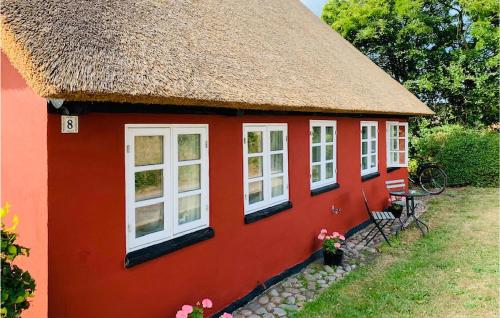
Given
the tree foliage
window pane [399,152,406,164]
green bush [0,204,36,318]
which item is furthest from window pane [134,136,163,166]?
the tree foliage

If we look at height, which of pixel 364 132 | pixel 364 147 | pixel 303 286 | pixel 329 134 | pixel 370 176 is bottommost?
pixel 303 286

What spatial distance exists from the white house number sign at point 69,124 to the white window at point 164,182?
52 centimetres

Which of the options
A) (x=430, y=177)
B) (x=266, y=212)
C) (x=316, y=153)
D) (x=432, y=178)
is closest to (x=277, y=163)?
(x=266, y=212)

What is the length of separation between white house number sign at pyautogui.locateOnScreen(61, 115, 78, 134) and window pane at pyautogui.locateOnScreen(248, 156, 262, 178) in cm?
267

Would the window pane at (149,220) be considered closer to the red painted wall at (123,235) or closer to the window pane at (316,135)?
the red painted wall at (123,235)

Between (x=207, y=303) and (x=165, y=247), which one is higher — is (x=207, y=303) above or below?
below

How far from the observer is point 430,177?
15.0 meters

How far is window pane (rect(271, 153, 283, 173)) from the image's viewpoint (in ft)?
20.1

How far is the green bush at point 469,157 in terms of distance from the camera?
14.2m

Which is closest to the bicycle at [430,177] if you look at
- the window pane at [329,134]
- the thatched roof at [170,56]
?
the thatched roof at [170,56]

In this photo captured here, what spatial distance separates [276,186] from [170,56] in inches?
109

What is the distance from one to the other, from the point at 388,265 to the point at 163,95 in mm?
4922

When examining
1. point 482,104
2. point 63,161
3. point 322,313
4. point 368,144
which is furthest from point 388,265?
point 482,104

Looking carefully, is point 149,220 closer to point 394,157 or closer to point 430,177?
point 394,157
